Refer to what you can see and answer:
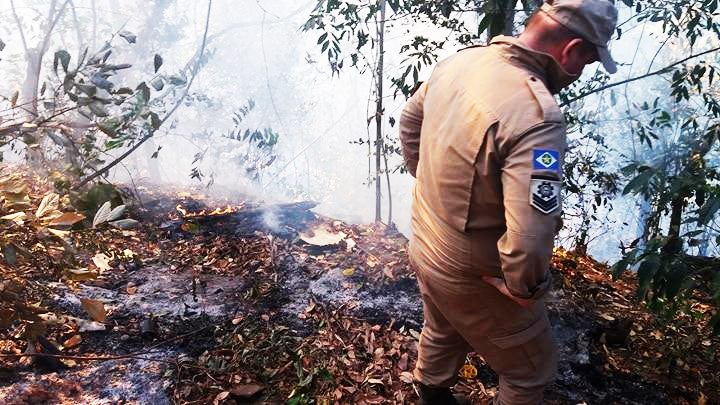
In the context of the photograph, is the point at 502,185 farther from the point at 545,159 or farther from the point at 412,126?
the point at 412,126

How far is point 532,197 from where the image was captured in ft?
4.80

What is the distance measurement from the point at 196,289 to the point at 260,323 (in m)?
0.69

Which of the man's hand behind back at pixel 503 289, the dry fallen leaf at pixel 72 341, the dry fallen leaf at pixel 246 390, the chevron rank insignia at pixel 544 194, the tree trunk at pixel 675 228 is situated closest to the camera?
the chevron rank insignia at pixel 544 194

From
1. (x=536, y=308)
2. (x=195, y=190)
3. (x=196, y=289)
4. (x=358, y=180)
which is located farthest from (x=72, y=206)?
(x=358, y=180)

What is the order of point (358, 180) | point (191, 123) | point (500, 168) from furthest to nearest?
point (358, 180), point (191, 123), point (500, 168)

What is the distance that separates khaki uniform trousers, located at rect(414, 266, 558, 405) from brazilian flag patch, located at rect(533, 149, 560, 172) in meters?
0.56

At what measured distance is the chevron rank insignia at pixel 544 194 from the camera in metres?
1.44

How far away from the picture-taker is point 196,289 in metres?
3.37

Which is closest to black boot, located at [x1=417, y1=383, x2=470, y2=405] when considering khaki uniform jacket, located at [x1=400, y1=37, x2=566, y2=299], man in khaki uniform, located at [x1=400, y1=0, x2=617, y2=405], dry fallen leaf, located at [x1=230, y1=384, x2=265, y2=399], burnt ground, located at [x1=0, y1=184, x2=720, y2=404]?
burnt ground, located at [x1=0, y1=184, x2=720, y2=404]

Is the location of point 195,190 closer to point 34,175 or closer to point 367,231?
point 34,175

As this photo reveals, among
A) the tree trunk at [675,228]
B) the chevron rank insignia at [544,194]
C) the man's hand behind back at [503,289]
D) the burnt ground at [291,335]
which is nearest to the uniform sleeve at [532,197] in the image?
the chevron rank insignia at [544,194]

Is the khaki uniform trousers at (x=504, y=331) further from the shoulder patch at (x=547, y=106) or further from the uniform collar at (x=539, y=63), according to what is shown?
the uniform collar at (x=539, y=63)

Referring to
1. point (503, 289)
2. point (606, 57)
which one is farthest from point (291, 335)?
point (606, 57)

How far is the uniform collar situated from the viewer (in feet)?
5.35
